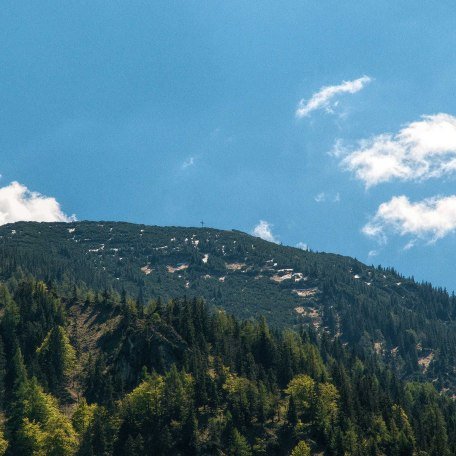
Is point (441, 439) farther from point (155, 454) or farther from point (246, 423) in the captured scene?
point (155, 454)

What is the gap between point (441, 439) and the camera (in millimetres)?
187625

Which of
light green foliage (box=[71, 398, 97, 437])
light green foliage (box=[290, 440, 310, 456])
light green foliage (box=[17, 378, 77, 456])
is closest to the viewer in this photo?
light green foliage (box=[290, 440, 310, 456])

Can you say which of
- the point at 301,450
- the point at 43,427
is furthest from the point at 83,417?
the point at 301,450

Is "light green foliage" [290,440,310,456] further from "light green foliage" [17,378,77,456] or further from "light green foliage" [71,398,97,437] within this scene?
"light green foliage" [17,378,77,456]

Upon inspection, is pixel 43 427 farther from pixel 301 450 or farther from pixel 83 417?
pixel 301 450

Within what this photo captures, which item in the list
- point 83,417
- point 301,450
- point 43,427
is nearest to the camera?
point 301,450

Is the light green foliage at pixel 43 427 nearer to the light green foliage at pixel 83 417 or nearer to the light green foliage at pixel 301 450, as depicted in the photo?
the light green foliage at pixel 83 417

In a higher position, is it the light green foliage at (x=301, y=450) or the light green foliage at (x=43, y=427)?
the light green foliage at (x=43, y=427)

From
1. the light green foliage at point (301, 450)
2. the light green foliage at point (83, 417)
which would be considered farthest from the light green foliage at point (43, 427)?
the light green foliage at point (301, 450)

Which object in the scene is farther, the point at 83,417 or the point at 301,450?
the point at 83,417

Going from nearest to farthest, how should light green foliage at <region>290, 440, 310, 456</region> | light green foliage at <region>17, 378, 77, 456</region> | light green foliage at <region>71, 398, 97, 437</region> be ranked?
1. light green foliage at <region>290, 440, 310, 456</region>
2. light green foliage at <region>17, 378, 77, 456</region>
3. light green foliage at <region>71, 398, 97, 437</region>

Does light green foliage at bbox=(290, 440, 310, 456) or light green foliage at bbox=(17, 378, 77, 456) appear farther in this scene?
light green foliage at bbox=(17, 378, 77, 456)

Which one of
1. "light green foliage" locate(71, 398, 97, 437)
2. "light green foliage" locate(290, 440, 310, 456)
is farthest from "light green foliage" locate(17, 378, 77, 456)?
"light green foliage" locate(290, 440, 310, 456)

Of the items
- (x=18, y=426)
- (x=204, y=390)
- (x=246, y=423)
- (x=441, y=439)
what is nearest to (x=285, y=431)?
(x=246, y=423)
